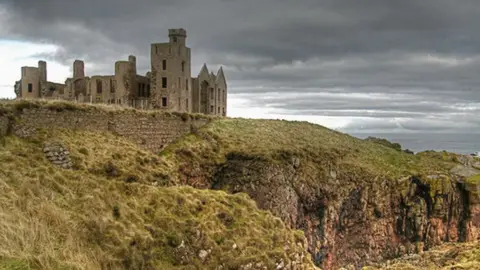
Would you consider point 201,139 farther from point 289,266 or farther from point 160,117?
point 289,266

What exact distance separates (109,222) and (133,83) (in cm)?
3246

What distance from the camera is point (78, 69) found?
47219 millimetres

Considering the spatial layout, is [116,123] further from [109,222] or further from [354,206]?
[354,206]

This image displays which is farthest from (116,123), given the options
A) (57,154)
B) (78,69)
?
(78,69)

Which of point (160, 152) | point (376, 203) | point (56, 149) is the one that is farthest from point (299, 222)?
point (56, 149)

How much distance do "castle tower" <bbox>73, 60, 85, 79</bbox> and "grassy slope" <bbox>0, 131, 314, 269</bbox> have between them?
79.9 feet

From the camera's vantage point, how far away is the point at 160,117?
33.5m

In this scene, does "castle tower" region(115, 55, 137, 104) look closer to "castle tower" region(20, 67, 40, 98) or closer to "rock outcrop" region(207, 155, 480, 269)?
"castle tower" region(20, 67, 40, 98)

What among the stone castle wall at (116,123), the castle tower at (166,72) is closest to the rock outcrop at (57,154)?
the stone castle wall at (116,123)

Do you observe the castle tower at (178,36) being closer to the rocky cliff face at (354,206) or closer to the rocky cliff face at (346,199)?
the rocky cliff face at (346,199)

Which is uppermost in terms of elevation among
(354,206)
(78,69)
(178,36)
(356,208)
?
(178,36)

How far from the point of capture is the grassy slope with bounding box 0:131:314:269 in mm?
12469

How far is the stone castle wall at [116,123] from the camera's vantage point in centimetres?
2367

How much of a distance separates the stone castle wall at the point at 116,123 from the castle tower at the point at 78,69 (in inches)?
646
